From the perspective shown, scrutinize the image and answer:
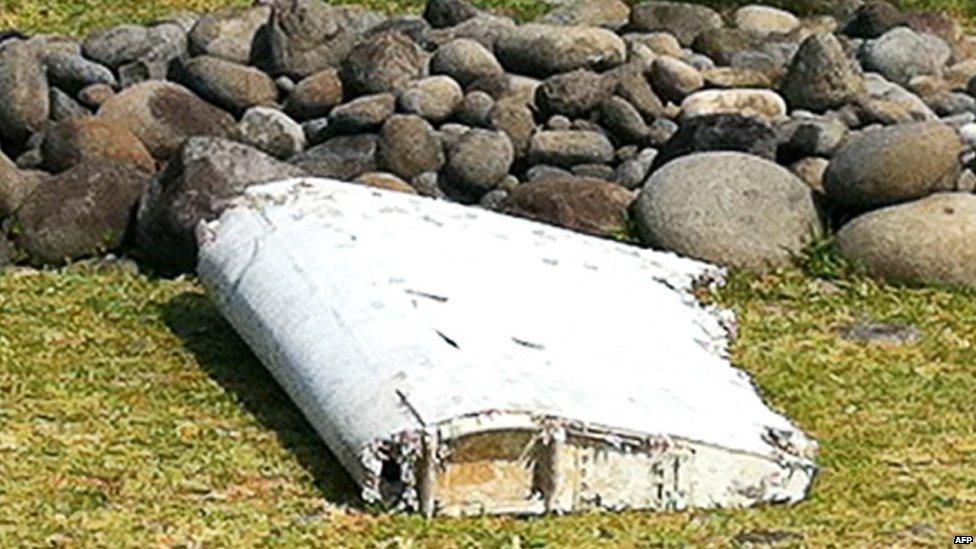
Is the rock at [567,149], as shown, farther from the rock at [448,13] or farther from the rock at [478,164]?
the rock at [448,13]

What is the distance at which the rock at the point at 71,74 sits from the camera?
12039 mm

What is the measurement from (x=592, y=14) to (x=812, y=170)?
3.01 meters

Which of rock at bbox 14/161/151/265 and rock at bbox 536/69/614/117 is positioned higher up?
rock at bbox 536/69/614/117

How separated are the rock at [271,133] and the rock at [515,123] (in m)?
0.91

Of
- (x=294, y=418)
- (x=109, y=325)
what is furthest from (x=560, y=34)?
(x=294, y=418)

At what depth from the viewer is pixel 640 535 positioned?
21.4ft

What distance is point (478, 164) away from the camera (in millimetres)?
10891

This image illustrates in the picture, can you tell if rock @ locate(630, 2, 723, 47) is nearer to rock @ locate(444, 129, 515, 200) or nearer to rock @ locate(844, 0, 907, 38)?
rock @ locate(844, 0, 907, 38)

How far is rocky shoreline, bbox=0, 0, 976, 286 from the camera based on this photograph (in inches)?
397

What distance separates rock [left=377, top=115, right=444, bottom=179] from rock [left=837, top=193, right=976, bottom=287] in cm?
194

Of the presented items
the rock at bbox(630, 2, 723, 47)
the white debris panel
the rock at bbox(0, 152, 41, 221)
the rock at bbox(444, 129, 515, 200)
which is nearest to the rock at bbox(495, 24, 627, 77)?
the rock at bbox(444, 129, 515, 200)

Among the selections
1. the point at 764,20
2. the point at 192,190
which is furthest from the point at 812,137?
the point at 764,20

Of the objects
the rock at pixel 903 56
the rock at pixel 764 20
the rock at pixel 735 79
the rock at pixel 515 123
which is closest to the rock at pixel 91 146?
the rock at pixel 515 123

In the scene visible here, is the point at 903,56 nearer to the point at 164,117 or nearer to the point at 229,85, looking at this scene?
the point at 229,85
